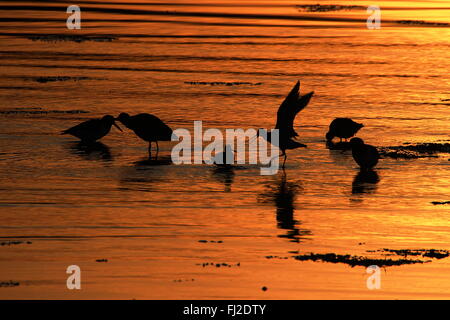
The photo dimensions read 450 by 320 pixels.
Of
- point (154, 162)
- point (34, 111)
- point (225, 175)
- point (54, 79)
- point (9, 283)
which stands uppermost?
point (54, 79)

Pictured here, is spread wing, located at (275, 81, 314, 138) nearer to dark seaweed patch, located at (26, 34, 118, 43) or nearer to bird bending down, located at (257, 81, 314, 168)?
bird bending down, located at (257, 81, 314, 168)

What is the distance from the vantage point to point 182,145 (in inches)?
691

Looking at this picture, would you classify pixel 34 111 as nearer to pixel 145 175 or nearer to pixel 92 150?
pixel 92 150

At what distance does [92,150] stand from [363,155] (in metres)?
4.37

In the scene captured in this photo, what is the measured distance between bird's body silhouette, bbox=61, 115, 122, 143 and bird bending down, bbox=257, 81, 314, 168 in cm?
304

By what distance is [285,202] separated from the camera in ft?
44.9

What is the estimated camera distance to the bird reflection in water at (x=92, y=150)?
16.5 meters

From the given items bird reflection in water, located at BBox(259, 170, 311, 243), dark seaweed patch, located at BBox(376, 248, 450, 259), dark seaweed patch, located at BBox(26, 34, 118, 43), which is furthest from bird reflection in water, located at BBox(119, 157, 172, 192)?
dark seaweed patch, located at BBox(26, 34, 118, 43)

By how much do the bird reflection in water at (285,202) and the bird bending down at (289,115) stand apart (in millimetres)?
529

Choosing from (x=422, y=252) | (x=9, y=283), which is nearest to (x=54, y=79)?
(x=422, y=252)

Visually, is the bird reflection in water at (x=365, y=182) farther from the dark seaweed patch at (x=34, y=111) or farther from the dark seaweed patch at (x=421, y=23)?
the dark seaweed patch at (x=421, y=23)

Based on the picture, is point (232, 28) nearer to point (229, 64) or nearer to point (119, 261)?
point (229, 64)

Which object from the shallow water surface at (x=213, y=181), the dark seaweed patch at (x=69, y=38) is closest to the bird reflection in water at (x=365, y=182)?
the shallow water surface at (x=213, y=181)

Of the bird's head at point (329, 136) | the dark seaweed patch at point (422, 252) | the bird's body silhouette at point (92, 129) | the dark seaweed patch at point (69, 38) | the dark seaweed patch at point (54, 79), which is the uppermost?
the dark seaweed patch at point (69, 38)
